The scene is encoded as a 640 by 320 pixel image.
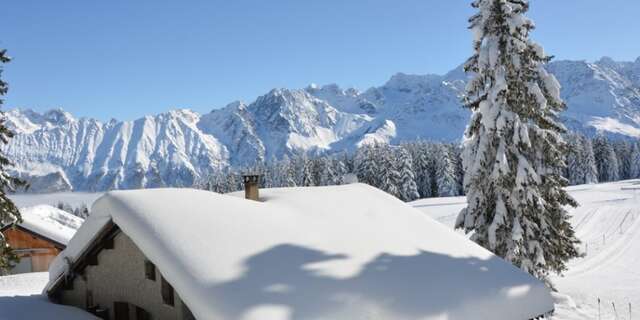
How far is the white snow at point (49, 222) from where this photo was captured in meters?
32.7

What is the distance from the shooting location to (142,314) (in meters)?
9.88

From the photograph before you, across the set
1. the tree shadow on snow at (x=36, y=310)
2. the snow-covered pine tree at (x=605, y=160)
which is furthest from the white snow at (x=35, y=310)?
the snow-covered pine tree at (x=605, y=160)

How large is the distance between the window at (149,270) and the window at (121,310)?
144 cm

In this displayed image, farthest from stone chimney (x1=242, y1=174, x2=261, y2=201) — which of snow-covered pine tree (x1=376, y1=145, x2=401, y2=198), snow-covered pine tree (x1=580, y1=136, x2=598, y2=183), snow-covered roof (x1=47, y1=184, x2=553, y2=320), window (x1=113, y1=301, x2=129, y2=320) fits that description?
snow-covered pine tree (x1=580, y1=136, x2=598, y2=183)

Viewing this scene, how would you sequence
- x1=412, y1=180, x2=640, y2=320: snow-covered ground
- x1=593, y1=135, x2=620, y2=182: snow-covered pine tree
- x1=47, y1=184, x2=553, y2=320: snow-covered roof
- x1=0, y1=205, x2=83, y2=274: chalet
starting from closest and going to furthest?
x1=47, y1=184, x2=553, y2=320: snow-covered roof < x1=412, y1=180, x2=640, y2=320: snow-covered ground < x1=0, y1=205, x2=83, y2=274: chalet < x1=593, y1=135, x2=620, y2=182: snow-covered pine tree

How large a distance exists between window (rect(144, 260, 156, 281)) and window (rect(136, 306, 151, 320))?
2.58 feet

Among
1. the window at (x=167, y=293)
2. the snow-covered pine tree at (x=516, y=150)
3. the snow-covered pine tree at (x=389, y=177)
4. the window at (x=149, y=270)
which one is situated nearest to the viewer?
the window at (x=167, y=293)

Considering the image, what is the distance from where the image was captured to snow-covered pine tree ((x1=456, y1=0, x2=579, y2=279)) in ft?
55.1

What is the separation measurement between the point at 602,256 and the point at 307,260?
107 ft

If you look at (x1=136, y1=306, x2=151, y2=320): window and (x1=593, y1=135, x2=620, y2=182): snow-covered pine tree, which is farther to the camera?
(x1=593, y1=135, x2=620, y2=182): snow-covered pine tree

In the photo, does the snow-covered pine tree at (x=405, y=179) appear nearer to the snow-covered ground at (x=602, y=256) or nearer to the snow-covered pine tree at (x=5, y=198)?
the snow-covered ground at (x=602, y=256)

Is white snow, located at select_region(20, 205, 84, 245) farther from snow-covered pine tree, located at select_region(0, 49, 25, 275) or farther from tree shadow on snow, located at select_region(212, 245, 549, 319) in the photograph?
tree shadow on snow, located at select_region(212, 245, 549, 319)

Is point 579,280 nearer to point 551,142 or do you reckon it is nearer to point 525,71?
point 551,142

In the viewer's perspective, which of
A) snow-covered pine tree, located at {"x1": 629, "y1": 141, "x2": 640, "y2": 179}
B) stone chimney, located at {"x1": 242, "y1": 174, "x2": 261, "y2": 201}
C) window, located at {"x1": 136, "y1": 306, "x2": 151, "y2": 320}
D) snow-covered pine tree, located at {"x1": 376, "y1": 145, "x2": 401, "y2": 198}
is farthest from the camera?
snow-covered pine tree, located at {"x1": 629, "y1": 141, "x2": 640, "y2": 179}
